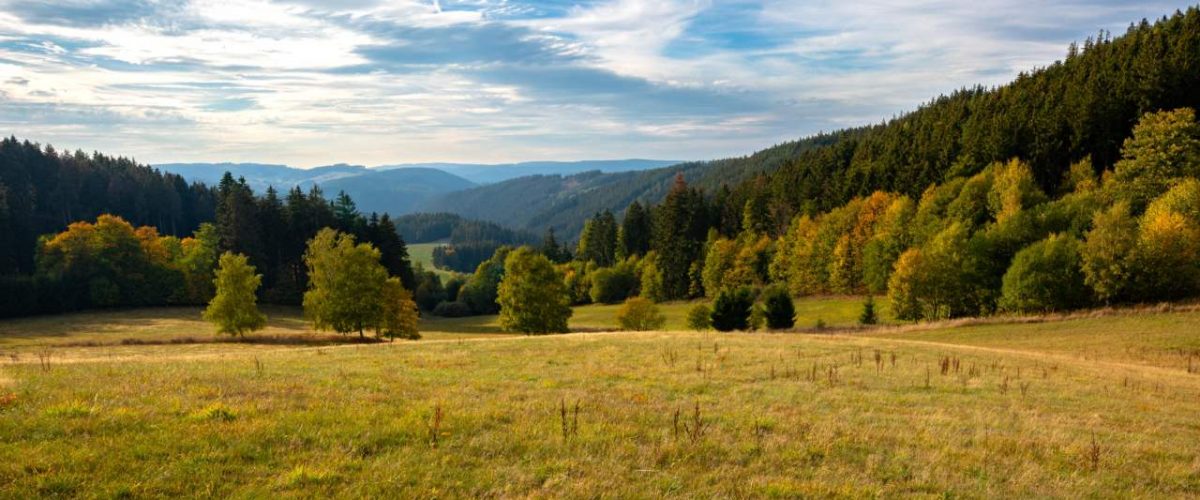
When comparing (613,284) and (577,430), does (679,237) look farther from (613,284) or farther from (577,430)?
(577,430)

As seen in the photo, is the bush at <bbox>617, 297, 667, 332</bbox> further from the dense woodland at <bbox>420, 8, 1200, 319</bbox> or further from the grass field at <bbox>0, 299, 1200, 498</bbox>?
the grass field at <bbox>0, 299, 1200, 498</bbox>

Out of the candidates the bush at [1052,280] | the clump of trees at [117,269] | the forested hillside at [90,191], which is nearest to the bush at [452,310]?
the clump of trees at [117,269]

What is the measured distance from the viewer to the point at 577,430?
1185 centimetres

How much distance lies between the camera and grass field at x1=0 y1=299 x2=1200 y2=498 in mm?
8891

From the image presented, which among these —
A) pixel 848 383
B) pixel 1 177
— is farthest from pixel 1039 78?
pixel 1 177

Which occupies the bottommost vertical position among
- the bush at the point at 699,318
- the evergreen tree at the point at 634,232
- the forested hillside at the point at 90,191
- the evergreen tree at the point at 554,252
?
the bush at the point at 699,318

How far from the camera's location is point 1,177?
125 meters

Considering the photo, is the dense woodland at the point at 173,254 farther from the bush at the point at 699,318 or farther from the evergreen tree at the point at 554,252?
the evergreen tree at the point at 554,252

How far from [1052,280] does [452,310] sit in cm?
8812

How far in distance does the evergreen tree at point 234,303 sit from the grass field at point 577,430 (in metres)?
34.1

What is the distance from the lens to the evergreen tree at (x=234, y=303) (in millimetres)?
51188

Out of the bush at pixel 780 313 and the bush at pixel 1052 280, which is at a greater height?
the bush at pixel 1052 280

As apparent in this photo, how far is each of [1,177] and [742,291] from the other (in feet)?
503

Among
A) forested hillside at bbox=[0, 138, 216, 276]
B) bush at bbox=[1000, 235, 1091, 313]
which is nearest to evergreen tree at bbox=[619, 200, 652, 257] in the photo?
bush at bbox=[1000, 235, 1091, 313]
